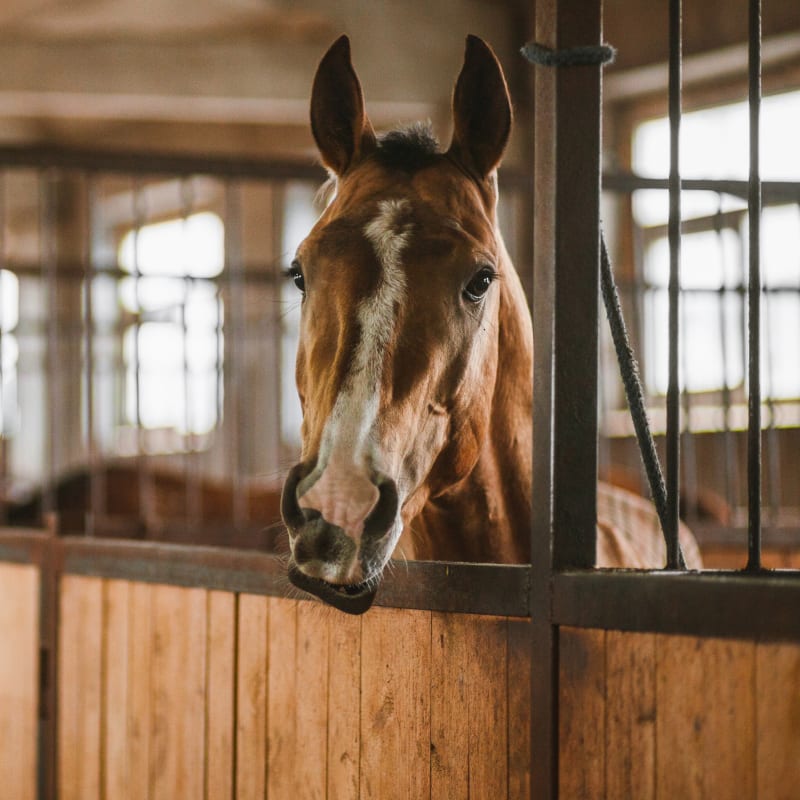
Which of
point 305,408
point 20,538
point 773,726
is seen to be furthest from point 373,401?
point 20,538

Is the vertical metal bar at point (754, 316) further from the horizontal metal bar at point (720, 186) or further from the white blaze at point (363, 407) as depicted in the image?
the horizontal metal bar at point (720, 186)

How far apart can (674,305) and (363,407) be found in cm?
40

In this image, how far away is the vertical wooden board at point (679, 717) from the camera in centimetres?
113

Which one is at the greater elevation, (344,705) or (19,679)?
(344,705)

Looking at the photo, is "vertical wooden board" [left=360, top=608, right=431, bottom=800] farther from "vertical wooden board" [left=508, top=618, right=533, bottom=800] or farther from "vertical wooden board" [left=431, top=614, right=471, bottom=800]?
"vertical wooden board" [left=508, top=618, right=533, bottom=800]

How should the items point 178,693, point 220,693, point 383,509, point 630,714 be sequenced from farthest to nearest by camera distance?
point 178,693
point 220,693
point 383,509
point 630,714

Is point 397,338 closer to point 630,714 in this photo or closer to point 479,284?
point 479,284

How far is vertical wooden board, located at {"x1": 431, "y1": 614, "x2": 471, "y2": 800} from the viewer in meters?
1.42

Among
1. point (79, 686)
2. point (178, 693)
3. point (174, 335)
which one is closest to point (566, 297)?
A: point (178, 693)

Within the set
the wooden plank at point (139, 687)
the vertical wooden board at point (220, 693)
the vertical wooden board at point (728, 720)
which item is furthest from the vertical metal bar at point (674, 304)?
the wooden plank at point (139, 687)

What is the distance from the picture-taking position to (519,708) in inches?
53.1

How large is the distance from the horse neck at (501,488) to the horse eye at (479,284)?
23 centimetres

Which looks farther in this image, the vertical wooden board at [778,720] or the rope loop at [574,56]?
the rope loop at [574,56]

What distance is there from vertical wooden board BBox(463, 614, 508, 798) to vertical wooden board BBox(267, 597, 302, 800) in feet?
1.38
